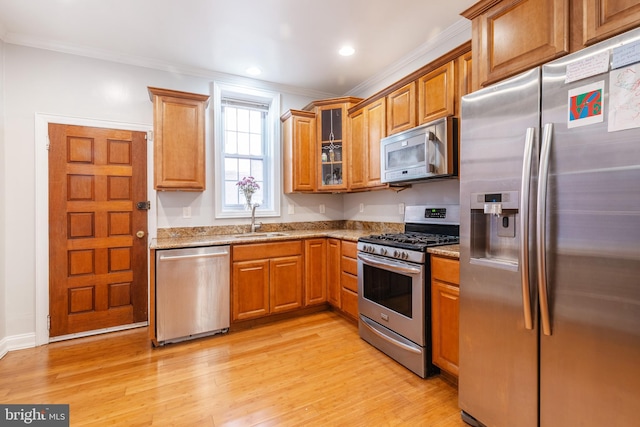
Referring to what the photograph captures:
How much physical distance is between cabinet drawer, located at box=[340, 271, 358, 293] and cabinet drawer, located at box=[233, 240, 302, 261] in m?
0.54

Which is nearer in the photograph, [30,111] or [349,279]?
[30,111]

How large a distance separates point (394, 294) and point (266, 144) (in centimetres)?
251

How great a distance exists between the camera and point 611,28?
1.20 metres

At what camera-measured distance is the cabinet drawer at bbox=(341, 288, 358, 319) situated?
297cm

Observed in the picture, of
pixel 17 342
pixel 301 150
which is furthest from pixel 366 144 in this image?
pixel 17 342

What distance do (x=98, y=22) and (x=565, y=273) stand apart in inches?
144

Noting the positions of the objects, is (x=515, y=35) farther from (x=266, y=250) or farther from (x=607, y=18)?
(x=266, y=250)

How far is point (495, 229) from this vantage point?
5.24ft

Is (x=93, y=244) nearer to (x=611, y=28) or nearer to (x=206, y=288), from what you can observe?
(x=206, y=288)

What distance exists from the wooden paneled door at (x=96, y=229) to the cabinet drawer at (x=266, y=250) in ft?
3.42

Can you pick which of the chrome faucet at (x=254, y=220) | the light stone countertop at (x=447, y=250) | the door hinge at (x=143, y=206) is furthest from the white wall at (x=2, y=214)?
the light stone countertop at (x=447, y=250)

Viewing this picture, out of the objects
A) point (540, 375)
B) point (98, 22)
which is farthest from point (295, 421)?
point (98, 22)

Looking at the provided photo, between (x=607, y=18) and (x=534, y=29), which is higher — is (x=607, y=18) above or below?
below

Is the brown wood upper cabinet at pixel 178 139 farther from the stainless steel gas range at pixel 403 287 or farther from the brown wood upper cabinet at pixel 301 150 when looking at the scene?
the stainless steel gas range at pixel 403 287
